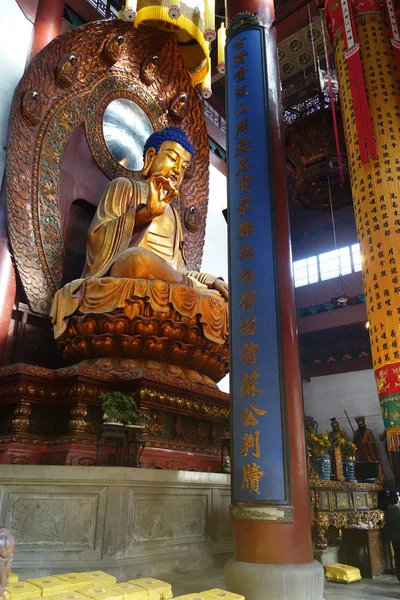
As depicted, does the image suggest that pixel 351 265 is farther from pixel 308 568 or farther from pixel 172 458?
pixel 308 568

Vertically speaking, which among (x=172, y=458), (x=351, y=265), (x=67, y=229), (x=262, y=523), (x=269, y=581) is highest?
(x=351, y=265)

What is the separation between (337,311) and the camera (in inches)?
324

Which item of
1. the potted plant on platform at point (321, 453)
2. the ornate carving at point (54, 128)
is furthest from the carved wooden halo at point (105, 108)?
the potted plant on platform at point (321, 453)

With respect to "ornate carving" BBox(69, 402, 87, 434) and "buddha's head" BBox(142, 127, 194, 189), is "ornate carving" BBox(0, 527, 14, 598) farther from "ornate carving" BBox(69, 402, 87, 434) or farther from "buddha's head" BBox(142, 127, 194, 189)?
"buddha's head" BBox(142, 127, 194, 189)

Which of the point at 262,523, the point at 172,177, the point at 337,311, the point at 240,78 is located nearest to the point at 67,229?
the point at 172,177

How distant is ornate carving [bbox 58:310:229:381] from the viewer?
3.25 m

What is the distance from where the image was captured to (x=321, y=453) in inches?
125

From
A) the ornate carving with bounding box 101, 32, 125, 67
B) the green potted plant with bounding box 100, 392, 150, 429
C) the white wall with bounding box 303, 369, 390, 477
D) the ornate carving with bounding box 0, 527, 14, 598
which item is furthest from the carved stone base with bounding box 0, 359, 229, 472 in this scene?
the white wall with bounding box 303, 369, 390, 477

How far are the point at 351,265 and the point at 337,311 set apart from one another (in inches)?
38.0

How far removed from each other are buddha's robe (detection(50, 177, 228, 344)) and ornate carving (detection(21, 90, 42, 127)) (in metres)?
0.81

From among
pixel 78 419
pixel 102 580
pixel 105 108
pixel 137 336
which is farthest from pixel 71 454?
pixel 105 108

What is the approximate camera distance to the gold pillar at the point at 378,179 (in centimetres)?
339

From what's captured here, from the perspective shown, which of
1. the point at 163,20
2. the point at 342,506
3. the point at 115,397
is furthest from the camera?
the point at 163,20

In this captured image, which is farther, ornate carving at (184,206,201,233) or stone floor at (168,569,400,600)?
ornate carving at (184,206,201,233)
